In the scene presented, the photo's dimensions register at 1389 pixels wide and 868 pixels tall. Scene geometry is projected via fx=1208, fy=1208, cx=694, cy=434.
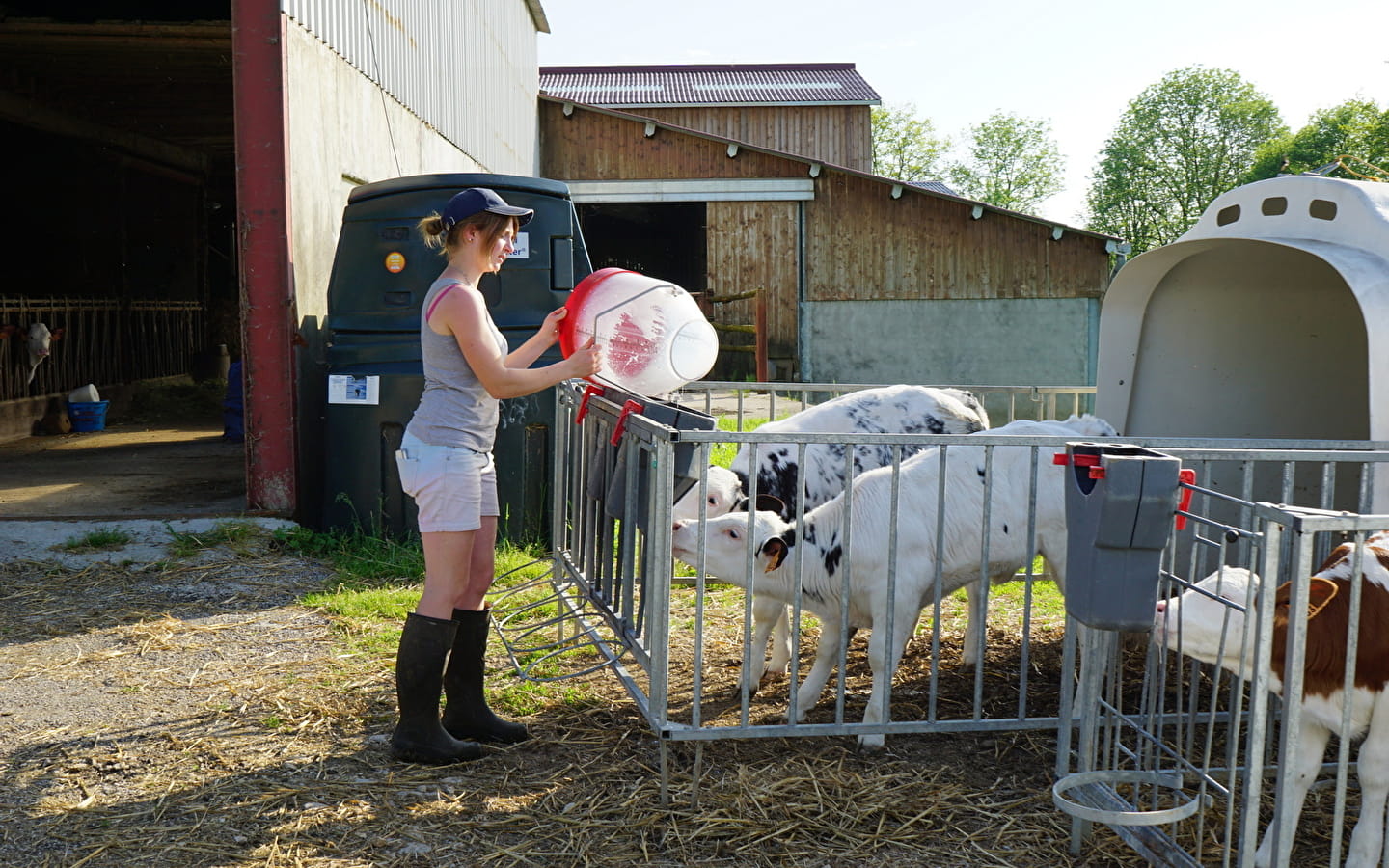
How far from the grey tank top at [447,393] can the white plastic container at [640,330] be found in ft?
1.36

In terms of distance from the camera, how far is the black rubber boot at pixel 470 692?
4477 mm

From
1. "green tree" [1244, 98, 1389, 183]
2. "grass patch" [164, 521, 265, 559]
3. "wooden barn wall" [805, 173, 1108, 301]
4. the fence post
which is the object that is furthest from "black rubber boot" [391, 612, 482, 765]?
"green tree" [1244, 98, 1389, 183]

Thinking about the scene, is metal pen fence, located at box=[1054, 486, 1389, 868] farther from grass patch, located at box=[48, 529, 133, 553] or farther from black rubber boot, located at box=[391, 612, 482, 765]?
grass patch, located at box=[48, 529, 133, 553]

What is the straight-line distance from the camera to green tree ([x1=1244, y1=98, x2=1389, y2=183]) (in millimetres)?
55000

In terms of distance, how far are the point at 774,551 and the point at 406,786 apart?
1.51m

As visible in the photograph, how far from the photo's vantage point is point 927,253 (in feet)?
70.2

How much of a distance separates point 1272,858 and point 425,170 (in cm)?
1068

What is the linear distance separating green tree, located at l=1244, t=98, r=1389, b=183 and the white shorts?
57.8m

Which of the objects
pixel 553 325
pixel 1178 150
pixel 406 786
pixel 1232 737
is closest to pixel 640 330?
pixel 553 325

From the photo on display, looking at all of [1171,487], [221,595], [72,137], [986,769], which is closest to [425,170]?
[221,595]

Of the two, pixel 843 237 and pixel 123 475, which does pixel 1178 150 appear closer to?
pixel 843 237

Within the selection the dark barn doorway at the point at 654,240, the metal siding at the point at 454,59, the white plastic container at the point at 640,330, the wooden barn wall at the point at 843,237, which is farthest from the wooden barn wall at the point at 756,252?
the white plastic container at the point at 640,330

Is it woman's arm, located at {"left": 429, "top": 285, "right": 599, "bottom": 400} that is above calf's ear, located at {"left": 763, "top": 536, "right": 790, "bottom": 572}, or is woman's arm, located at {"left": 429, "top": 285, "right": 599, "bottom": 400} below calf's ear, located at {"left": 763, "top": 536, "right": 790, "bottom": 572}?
above

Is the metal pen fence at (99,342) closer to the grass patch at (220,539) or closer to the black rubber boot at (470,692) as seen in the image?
the grass patch at (220,539)
